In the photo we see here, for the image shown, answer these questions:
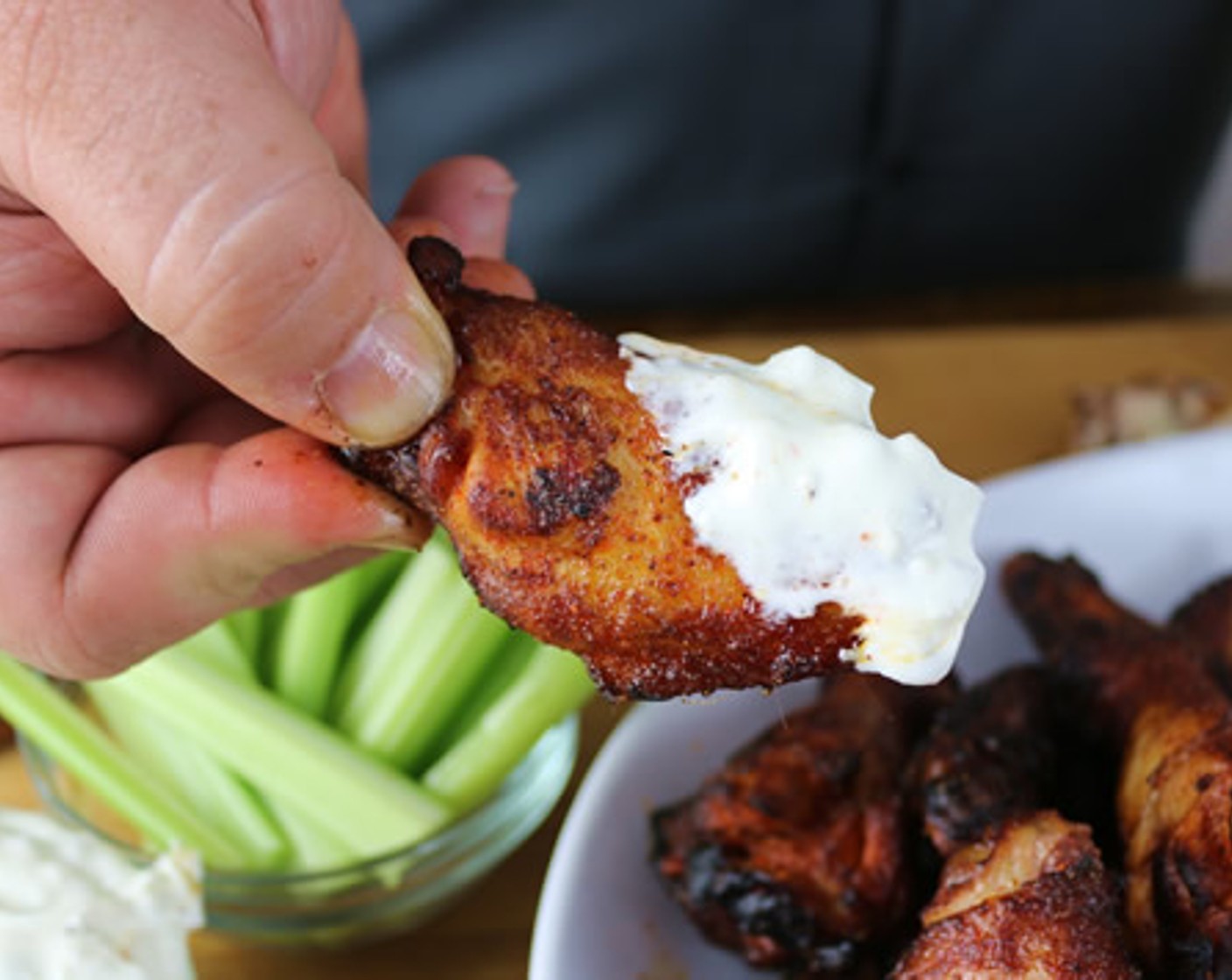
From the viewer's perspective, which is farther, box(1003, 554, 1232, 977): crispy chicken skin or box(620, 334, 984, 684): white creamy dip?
box(1003, 554, 1232, 977): crispy chicken skin

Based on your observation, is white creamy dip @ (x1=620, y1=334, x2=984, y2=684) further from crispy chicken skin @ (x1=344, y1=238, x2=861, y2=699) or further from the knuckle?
the knuckle

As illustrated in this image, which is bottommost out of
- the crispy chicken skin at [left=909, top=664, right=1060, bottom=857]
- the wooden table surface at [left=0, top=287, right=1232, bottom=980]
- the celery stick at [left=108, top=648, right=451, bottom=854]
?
the wooden table surface at [left=0, top=287, right=1232, bottom=980]

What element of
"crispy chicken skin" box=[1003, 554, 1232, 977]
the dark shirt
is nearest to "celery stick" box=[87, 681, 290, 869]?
"crispy chicken skin" box=[1003, 554, 1232, 977]

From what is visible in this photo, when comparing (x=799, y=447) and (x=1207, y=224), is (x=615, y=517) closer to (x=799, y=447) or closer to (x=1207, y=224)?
(x=799, y=447)

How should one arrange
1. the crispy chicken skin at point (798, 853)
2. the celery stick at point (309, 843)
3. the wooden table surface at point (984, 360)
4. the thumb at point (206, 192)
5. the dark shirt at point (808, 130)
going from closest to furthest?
the thumb at point (206, 192)
the crispy chicken skin at point (798, 853)
the celery stick at point (309, 843)
the wooden table surface at point (984, 360)
the dark shirt at point (808, 130)

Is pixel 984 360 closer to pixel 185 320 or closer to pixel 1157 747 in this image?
pixel 1157 747

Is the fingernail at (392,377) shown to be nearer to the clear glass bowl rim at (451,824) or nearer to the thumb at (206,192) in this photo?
the thumb at (206,192)

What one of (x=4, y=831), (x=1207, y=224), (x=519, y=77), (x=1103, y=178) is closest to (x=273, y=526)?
(x=4, y=831)

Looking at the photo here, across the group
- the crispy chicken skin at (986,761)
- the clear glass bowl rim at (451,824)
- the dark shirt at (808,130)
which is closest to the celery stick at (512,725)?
the clear glass bowl rim at (451,824)
